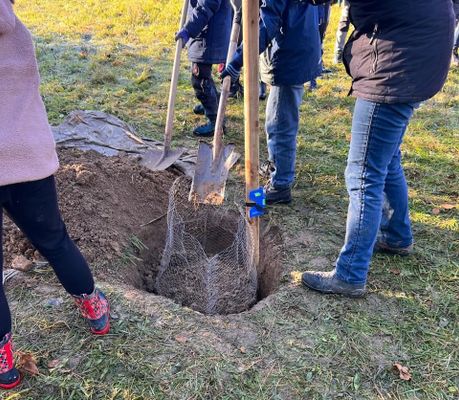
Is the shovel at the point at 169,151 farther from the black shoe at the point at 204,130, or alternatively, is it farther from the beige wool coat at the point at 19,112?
the beige wool coat at the point at 19,112

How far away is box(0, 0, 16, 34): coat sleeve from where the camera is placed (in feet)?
5.45

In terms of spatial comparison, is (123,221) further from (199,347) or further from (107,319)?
(199,347)

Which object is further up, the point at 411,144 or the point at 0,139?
the point at 0,139

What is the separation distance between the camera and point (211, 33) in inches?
182

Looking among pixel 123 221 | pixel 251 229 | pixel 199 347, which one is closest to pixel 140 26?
pixel 123 221

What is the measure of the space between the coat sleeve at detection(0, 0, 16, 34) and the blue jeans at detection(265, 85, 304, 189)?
2144 millimetres

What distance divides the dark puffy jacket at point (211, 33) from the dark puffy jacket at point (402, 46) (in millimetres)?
2279

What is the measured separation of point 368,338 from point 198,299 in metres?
1.15

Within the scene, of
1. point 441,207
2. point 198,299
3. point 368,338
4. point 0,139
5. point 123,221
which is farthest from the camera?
point 441,207

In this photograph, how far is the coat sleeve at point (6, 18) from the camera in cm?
166

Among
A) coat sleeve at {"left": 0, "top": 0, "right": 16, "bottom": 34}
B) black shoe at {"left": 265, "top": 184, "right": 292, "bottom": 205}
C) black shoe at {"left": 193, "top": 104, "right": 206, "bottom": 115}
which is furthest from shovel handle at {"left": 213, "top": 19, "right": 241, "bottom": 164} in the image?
black shoe at {"left": 193, "top": 104, "right": 206, "bottom": 115}

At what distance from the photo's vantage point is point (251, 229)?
298cm

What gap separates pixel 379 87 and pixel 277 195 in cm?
162

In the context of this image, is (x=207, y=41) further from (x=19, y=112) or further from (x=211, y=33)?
(x=19, y=112)
